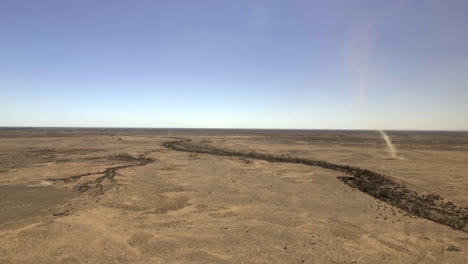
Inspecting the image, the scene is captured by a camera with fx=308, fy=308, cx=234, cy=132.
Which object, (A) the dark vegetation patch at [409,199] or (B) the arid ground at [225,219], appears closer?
(B) the arid ground at [225,219]

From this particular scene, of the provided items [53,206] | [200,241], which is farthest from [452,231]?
[53,206]

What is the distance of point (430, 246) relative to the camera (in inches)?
424

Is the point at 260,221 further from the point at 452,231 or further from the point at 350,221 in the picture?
the point at 452,231

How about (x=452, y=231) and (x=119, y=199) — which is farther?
(x=119, y=199)

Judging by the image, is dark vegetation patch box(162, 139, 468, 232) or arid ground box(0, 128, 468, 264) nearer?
arid ground box(0, 128, 468, 264)

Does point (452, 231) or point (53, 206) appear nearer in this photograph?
point (452, 231)

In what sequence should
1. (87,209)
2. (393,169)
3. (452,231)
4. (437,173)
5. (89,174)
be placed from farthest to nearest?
(393,169)
(437,173)
(89,174)
(87,209)
(452,231)

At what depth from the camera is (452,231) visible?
12297 mm

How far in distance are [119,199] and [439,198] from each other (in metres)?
18.4

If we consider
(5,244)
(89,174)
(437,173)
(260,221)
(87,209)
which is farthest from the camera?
(437,173)

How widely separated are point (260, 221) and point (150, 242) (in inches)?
189

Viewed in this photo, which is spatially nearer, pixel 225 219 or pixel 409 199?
pixel 225 219

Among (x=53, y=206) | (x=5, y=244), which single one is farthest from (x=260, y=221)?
(x=53, y=206)

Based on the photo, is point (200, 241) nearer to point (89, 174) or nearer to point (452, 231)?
point (452, 231)
